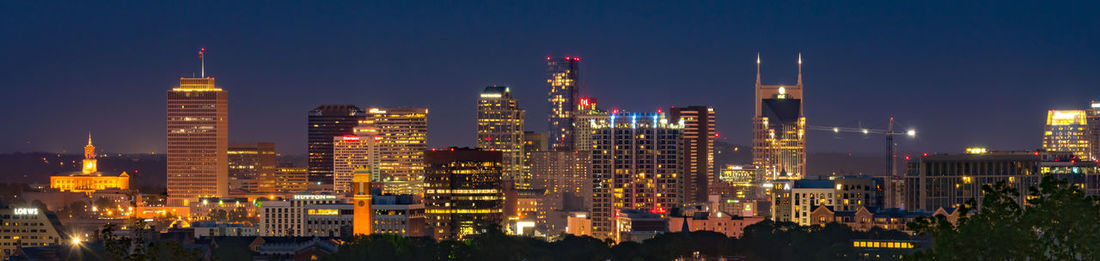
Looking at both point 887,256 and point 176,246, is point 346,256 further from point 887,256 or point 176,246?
point 176,246

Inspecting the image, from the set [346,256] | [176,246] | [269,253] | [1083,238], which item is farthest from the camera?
[269,253]

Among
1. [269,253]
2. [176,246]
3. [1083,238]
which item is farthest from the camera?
[269,253]

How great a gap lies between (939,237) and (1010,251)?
7.75 ft

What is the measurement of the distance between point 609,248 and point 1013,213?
449 ft

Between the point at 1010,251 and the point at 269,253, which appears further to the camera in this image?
Result: the point at 269,253

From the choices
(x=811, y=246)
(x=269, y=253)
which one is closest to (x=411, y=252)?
(x=269, y=253)

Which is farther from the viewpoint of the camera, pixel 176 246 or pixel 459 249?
pixel 459 249

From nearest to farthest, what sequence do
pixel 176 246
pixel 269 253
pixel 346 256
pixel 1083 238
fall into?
pixel 1083 238 < pixel 176 246 < pixel 346 256 < pixel 269 253

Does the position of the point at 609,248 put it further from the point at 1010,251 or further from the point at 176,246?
the point at 1010,251

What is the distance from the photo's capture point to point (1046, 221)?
199 ft

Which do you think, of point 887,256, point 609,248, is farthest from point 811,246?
point 609,248

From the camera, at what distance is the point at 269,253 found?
647 ft

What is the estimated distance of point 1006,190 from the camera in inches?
2448

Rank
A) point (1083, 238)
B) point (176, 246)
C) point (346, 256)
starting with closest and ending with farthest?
point (1083, 238) → point (176, 246) → point (346, 256)
